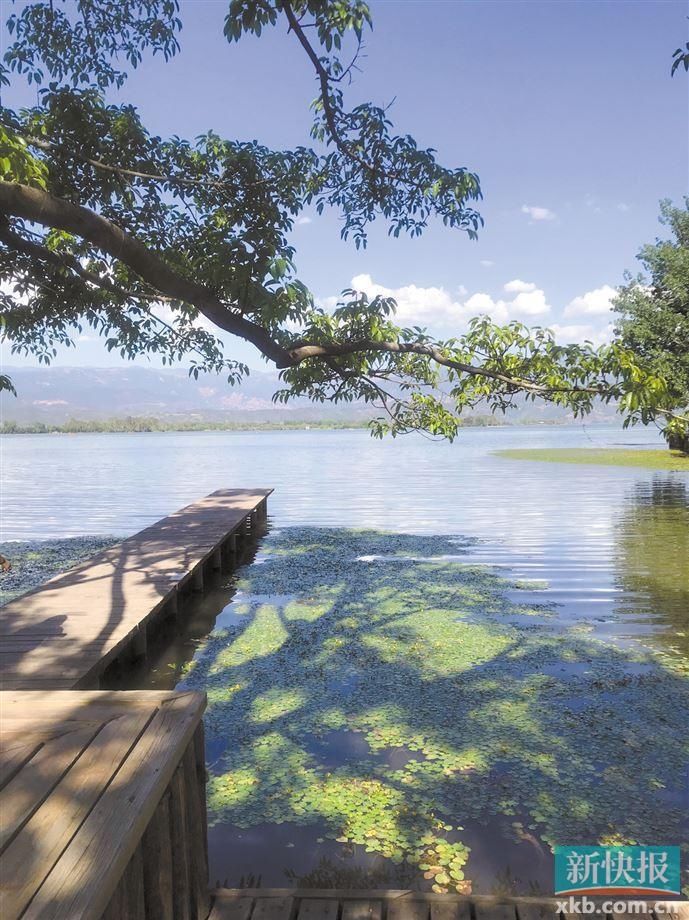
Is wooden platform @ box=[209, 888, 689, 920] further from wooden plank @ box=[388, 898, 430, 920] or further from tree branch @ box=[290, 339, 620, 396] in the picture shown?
tree branch @ box=[290, 339, 620, 396]

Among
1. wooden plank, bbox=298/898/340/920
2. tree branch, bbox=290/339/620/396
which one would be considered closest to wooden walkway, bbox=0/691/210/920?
wooden plank, bbox=298/898/340/920

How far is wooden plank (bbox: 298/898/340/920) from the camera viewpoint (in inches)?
121

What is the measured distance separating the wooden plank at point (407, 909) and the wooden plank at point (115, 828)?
1243 millimetres

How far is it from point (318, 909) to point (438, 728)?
2611mm

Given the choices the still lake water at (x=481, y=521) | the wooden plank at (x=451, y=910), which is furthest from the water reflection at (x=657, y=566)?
the wooden plank at (x=451, y=910)

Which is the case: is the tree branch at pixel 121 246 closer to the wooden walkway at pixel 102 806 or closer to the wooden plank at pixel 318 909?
the wooden walkway at pixel 102 806

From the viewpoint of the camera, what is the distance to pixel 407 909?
10.2ft

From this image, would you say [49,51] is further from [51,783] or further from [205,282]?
[51,783]

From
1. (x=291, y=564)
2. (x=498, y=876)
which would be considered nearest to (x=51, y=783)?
(x=498, y=876)

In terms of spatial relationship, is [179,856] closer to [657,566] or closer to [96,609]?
[96,609]

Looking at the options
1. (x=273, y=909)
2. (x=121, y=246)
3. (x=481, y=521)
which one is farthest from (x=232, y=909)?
(x=481, y=521)

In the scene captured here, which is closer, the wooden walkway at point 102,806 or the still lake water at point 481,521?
the wooden walkway at point 102,806

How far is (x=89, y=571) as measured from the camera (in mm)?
9086

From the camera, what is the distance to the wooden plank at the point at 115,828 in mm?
1995
